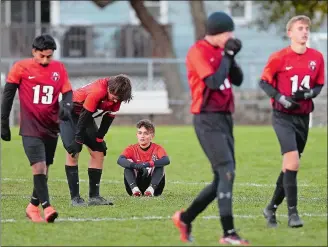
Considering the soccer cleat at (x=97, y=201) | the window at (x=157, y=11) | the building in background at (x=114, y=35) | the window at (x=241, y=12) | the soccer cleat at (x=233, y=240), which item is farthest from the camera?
the window at (x=157, y=11)

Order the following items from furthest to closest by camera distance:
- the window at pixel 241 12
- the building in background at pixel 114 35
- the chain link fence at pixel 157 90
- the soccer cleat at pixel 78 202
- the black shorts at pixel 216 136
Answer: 1. the window at pixel 241 12
2. the building in background at pixel 114 35
3. the chain link fence at pixel 157 90
4. the soccer cleat at pixel 78 202
5. the black shorts at pixel 216 136

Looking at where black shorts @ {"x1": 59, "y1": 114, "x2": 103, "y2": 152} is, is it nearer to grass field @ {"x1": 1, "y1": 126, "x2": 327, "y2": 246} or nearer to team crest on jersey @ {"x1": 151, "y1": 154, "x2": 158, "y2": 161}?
grass field @ {"x1": 1, "y1": 126, "x2": 327, "y2": 246}

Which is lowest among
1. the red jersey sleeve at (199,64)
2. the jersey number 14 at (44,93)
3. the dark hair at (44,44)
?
the jersey number 14 at (44,93)

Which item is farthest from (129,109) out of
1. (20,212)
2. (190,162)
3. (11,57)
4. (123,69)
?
(20,212)

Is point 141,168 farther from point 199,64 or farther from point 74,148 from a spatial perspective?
point 199,64

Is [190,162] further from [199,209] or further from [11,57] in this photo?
[11,57]

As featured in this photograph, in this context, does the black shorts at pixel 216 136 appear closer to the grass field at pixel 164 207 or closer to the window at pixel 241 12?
the grass field at pixel 164 207

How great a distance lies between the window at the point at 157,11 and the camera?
39.8 metres

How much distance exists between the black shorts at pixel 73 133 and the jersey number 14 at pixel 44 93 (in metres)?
1.51

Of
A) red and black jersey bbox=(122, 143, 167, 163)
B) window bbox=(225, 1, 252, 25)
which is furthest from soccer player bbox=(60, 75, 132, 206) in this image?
window bbox=(225, 1, 252, 25)

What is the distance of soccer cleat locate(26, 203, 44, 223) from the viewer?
11.1m

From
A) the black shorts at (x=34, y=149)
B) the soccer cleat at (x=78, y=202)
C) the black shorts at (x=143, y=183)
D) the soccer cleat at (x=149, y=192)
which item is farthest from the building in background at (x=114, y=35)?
the black shorts at (x=34, y=149)

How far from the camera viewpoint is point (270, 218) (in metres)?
10.6

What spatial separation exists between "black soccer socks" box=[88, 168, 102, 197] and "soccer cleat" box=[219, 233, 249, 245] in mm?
3670
